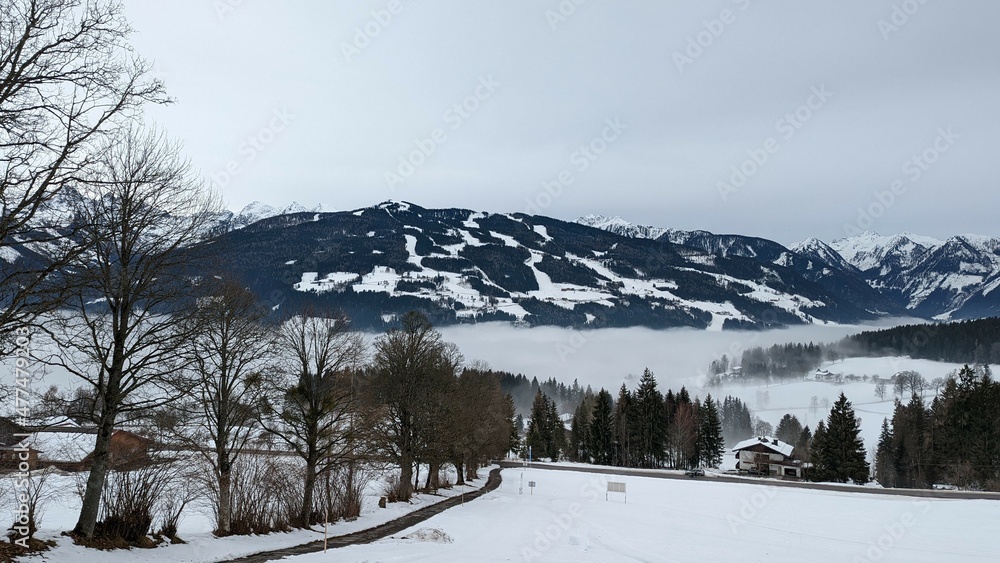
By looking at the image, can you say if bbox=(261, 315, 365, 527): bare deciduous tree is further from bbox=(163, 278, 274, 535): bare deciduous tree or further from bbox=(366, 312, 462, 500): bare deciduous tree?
bbox=(366, 312, 462, 500): bare deciduous tree

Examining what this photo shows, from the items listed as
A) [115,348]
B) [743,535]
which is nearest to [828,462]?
[743,535]

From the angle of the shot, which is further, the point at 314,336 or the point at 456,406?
the point at 456,406

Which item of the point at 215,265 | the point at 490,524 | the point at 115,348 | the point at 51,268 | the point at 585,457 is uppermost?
the point at 215,265

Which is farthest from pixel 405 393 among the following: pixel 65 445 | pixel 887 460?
pixel 887 460

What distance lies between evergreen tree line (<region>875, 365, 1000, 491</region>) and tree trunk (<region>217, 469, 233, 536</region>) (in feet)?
242

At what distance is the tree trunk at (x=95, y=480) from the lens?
15859 mm

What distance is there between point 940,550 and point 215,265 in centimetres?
3350

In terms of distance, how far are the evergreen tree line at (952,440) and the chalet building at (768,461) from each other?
11.7 m

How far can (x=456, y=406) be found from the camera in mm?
46438

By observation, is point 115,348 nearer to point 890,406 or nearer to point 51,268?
point 51,268

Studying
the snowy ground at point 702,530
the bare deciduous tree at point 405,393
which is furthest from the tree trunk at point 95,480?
the bare deciduous tree at point 405,393

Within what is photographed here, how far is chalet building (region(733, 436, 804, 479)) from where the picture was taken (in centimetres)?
8769

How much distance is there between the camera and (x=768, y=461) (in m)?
89.8

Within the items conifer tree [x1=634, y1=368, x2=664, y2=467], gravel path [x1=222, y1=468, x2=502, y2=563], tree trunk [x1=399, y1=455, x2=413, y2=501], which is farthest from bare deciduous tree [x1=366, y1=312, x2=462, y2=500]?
conifer tree [x1=634, y1=368, x2=664, y2=467]
